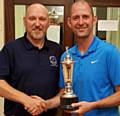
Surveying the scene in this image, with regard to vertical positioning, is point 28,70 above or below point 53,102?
above

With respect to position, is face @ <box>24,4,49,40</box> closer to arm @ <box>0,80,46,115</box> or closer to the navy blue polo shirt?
the navy blue polo shirt

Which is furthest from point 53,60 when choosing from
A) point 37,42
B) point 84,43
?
point 84,43

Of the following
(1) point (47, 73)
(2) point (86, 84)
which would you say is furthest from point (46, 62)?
(2) point (86, 84)

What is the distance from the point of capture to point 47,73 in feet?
6.88

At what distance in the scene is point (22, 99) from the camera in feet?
6.36

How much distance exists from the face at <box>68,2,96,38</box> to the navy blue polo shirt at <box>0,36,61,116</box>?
0.31m

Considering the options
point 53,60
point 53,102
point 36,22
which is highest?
point 36,22

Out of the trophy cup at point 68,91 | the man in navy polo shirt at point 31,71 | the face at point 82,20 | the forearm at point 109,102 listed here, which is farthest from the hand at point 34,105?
the face at point 82,20

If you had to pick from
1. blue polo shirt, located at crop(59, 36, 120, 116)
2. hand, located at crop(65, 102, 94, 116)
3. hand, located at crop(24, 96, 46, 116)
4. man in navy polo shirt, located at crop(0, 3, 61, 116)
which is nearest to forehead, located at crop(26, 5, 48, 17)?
man in navy polo shirt, located at crop(0, 3, 61, 116)

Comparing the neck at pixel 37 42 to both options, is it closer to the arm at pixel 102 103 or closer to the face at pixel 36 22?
the face at pixel 36 22

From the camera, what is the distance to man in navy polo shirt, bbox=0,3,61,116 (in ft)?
6.67

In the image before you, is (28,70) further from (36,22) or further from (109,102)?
(109,102)

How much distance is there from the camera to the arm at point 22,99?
1933mm

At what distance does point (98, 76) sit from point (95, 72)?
30 millimetres
